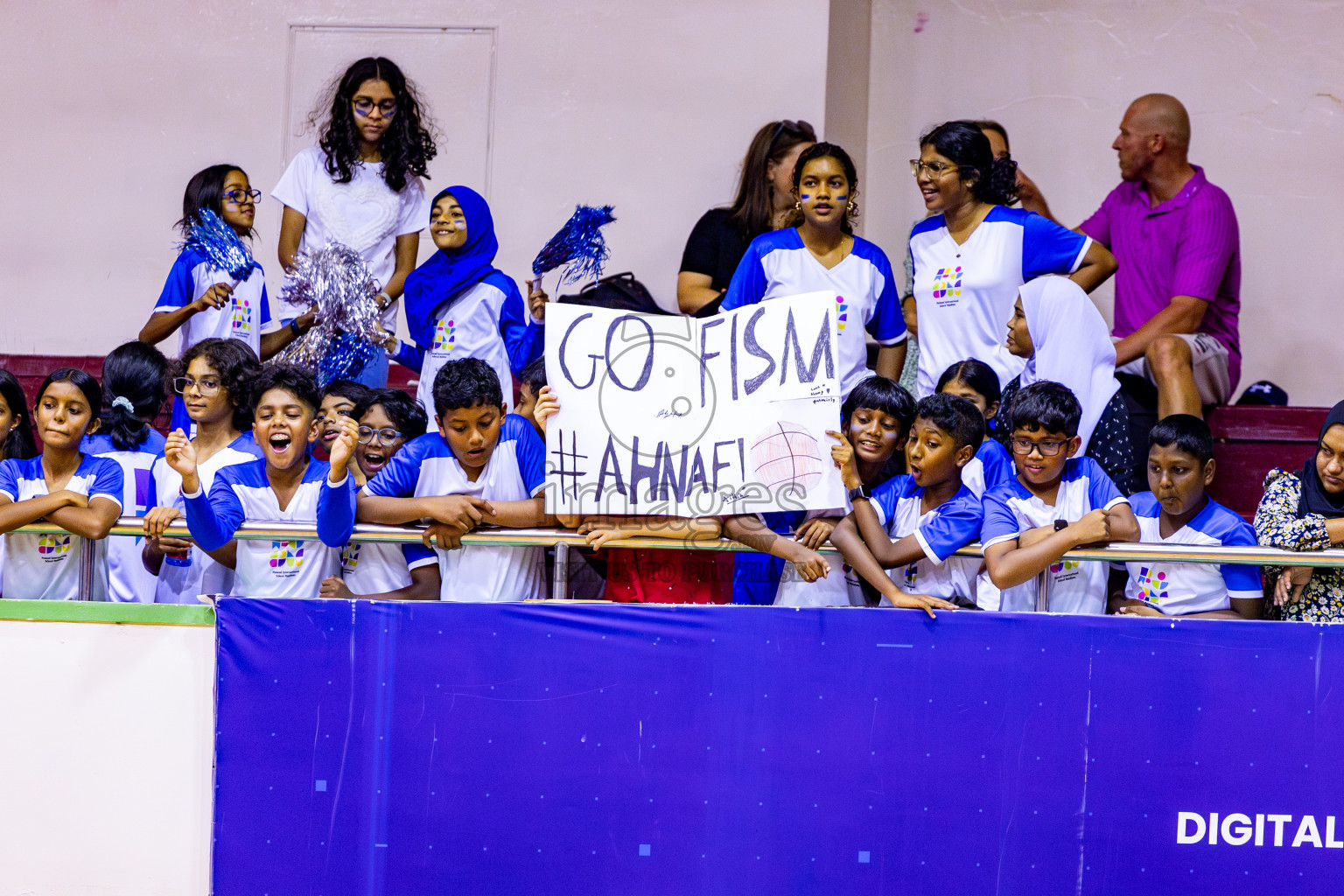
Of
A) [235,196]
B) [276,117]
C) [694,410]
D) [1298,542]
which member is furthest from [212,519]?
[276,117]

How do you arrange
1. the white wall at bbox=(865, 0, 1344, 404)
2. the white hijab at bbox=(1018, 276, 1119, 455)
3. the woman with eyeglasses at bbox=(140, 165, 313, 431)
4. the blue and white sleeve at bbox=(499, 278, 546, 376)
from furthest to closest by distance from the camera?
the white wall at bbox=(865, 0, 1344, 404) → the woman with eyeglasses at bbox=(140, 165, 313, 431) → the blue and white sleeve at bbox=(499, 278, 546, 376) → the white hijab at bbox=(1018, 276, 1119, 455)

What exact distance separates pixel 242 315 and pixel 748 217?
7.12 ft

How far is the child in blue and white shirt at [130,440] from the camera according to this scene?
4938 mm

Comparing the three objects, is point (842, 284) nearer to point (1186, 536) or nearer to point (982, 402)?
point (982, 402)

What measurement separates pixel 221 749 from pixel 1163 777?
272 cm

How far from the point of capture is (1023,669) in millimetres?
4102

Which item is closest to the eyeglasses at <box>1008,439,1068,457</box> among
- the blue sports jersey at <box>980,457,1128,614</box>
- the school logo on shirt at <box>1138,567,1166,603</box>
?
the blue sports jersey at <box>980,457,1128,614</box>

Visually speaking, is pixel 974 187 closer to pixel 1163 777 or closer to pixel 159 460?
pixel 1163 777

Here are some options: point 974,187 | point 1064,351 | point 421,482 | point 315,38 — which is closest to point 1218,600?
point 1064,351

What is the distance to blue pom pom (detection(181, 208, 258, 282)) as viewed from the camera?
5.78 metres

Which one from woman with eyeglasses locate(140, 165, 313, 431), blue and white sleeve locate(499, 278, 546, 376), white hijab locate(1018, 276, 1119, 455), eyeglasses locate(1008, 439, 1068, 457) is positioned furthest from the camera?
woman with eyeglasses locate(140, 165, 313, 431)

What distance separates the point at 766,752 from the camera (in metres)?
4.16

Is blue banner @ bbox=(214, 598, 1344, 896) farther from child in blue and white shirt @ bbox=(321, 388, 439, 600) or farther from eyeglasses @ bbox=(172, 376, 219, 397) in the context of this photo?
eyeglasses @ bbox=(172, 376, 219, 397)

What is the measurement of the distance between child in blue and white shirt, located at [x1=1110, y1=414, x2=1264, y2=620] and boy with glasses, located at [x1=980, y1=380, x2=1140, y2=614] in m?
0.13
